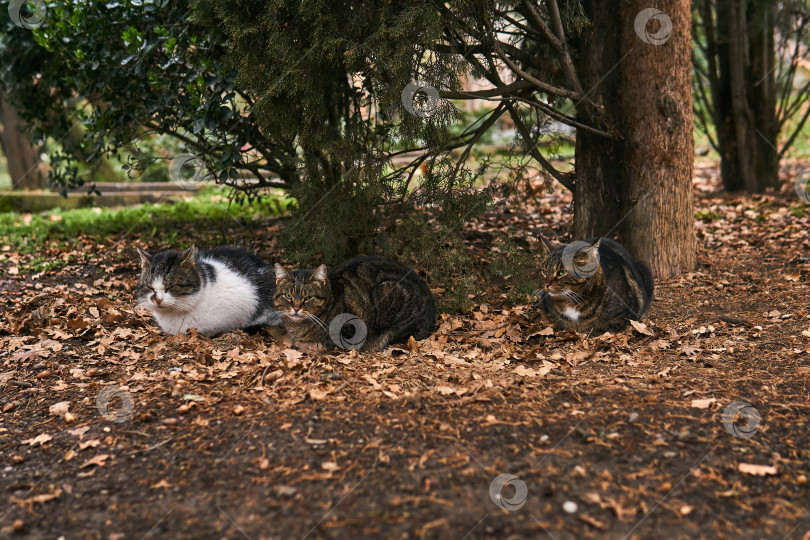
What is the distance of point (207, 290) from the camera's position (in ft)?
18.7

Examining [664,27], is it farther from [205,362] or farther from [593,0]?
[205,362]

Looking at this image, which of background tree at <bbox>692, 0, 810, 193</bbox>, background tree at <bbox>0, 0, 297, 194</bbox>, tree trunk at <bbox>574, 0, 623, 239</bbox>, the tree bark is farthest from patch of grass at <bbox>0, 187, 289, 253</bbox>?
background tree at <bbox>692, 0, 810, 193</bbox>

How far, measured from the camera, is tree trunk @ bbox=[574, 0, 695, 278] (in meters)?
6.86

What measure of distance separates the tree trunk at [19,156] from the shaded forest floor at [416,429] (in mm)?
9527

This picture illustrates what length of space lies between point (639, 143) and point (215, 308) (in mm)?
4518

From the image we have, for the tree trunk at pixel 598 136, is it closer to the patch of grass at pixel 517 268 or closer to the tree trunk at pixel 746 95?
the patch of grass at pixel 517 268

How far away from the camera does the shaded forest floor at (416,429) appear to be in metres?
3.23

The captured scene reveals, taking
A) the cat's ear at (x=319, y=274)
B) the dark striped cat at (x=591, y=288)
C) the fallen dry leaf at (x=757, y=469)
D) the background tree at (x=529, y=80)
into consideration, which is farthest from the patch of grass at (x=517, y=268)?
the fallen dry leaf at (x=757, y=469)

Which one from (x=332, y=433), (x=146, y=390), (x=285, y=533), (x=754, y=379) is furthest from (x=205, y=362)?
(x=754, y=379)

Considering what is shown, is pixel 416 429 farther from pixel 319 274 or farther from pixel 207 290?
pixel 207 290

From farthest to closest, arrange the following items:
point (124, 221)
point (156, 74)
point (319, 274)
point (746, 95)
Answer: point (746, 95)
point (124, 221)
point (156, 74)
point (319, 274)

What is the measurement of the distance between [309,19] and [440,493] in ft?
13.6

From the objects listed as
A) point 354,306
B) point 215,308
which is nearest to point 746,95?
point 354,306

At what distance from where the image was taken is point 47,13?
24.3ft
